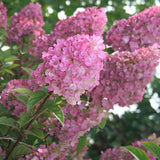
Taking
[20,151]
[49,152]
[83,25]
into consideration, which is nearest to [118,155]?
[49,152]

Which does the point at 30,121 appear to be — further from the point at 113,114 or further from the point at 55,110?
the point at 113,114

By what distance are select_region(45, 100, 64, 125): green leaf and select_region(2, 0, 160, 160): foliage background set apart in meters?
0.55

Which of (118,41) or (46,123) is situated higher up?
(118,41)

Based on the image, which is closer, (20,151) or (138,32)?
(20,151)

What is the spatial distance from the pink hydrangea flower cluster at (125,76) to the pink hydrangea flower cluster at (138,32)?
9.2 inches

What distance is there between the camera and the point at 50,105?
1.54m

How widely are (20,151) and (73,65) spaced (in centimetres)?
72

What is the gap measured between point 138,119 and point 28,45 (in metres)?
2.89

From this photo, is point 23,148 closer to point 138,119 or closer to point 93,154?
point 93,154

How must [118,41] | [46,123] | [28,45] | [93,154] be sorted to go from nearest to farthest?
1. [46,123]
2. [118,41]
3. [28,45]
4. [93,154]

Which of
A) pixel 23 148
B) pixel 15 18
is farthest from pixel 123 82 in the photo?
pixel 15 18

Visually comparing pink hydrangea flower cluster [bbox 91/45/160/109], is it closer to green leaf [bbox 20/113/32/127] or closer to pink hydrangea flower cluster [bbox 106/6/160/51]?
pink hydrangea flower cluster [bbox 106/6/160/51]

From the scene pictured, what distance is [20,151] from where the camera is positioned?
68.2 inches

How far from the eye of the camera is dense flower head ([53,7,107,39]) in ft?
6.13
